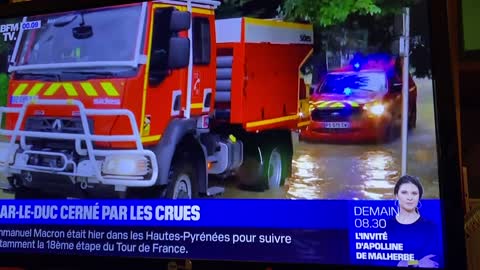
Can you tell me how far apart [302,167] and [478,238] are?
50 cm

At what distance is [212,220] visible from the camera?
1669 mm

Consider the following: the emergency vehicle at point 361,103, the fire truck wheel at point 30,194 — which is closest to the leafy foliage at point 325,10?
the emergency vehicle at point 361,103

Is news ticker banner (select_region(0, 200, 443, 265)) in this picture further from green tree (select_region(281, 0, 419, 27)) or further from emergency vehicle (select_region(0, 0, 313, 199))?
green tree (select_region(281, 0, 419, 27))

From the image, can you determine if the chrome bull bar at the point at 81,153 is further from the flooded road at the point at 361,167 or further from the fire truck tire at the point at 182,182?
the flooded road at the point at 361,167

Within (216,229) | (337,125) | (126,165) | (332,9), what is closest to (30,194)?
(126,165)

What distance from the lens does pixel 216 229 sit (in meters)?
1.66

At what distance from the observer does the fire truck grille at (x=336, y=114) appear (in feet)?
5.25

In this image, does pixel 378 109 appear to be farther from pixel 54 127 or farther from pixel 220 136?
pixel 54 127

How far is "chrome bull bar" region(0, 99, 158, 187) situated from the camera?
69.1 inches

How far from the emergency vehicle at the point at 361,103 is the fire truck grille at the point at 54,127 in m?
0.72

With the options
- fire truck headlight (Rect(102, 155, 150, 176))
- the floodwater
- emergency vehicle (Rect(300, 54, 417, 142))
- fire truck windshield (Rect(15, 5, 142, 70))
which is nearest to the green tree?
emergency vehicle (Rect(300, 54, 417, 142))

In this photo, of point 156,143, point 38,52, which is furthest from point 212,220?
point 38,52

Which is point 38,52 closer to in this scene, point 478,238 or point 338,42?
point 338,42

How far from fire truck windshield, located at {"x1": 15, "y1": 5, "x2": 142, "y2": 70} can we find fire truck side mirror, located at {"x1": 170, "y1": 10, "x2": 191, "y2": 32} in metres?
0.11
